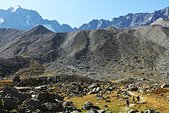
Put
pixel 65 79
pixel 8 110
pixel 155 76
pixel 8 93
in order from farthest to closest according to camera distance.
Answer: pixel 155 76, pixel 65 79, pixel 8 93, pixel 8 110

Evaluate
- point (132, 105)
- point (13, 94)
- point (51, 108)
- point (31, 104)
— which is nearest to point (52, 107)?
point (51, 108)

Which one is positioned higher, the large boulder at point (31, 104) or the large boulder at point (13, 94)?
the large boulder at point (13, 94)

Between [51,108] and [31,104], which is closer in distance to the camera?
[31,104]

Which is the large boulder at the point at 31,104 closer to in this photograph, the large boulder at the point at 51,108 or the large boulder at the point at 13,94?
the large boulder at the point at 51,108

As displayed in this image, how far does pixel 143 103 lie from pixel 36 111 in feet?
88.2

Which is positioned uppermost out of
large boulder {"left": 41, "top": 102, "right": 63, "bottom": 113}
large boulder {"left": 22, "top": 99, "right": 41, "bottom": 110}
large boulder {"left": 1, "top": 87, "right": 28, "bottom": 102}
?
large boulder {"left": 1, "top": 87, "right": 28, "bottom": 102}

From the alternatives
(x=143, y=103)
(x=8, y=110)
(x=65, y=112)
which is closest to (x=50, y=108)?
(x=65, y=112)

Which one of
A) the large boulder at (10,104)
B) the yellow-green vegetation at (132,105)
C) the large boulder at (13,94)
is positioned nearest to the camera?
the large boulder at (10,104)

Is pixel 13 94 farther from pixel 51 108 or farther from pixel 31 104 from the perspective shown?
pixel 51 108

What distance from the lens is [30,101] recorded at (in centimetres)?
4250

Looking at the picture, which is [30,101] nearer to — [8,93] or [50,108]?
[50,108]

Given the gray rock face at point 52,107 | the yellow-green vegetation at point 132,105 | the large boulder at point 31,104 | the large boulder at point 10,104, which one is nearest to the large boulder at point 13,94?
the large boulder at point 31,104

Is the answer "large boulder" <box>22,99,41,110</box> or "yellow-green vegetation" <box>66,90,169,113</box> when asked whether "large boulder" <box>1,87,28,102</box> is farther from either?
"yellow-green vegetation" <box>66,90,169,113</box>

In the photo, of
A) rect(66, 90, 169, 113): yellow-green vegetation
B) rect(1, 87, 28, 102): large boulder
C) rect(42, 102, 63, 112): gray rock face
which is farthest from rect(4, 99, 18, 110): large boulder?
rect(66, 90, 169, 113): yellow-green vegetation
